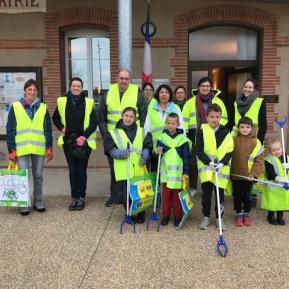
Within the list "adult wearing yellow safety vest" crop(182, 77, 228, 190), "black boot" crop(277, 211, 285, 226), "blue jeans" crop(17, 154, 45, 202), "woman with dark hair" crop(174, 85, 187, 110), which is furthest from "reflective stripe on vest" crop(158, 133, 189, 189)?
"blue jeans" crop(17, 154, 45, 202)

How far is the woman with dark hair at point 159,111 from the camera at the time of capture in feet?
17.1

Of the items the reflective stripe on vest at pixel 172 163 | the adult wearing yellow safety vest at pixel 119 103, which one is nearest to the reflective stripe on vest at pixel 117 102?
the adult wearing yellow safety vest at pixel 119 103

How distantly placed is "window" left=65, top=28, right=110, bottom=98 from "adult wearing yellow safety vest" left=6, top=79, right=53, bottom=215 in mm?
3347

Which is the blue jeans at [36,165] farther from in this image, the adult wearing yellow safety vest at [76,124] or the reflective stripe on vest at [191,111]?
the reflective stripe on vest at [191,111]

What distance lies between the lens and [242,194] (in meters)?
5.01

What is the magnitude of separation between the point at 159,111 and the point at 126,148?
78 cm

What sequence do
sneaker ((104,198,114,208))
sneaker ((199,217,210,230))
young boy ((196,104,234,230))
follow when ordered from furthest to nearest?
sneaker ((104,198,114,208)) < sneaker ((199,217,210,230)) < young boy ((196,104,234,230))

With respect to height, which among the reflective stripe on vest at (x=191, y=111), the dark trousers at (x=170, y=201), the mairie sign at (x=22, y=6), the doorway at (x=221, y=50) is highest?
the mairie sign at (x=22, y=6)

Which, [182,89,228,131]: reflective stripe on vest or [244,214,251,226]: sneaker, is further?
[182,89,228,131]: reflective stripe on vest

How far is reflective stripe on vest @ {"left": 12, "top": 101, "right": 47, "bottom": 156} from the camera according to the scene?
523 centimetres

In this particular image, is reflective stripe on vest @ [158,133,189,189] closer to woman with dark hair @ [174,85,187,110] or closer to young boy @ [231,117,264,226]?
young boy @ [231,117,264,226]

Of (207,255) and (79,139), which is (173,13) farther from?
(207,255)

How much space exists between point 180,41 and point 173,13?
0.60m

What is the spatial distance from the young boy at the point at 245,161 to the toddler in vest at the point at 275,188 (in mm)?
219
